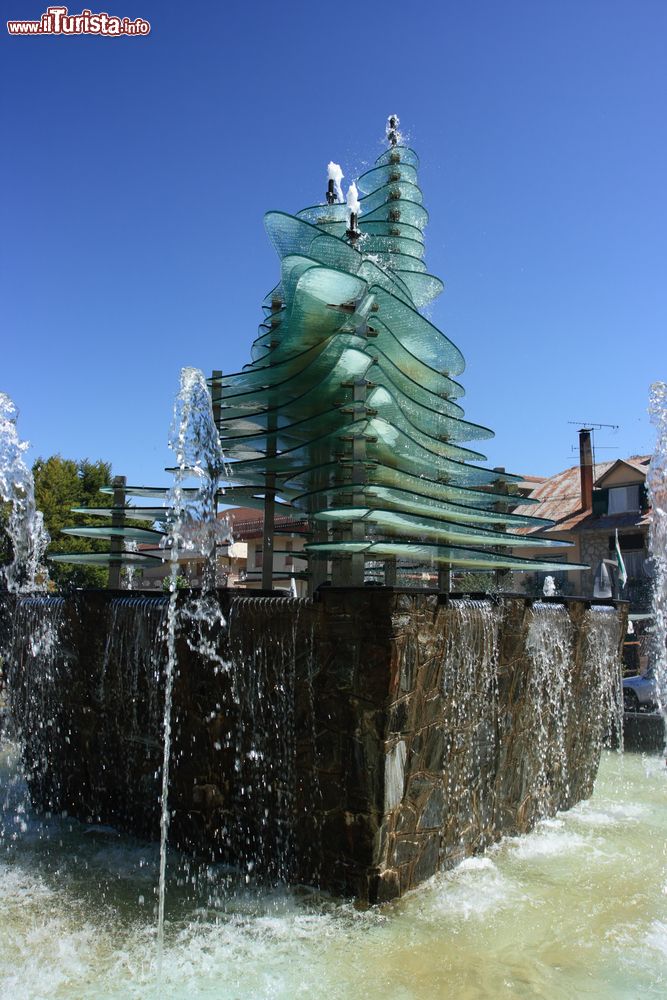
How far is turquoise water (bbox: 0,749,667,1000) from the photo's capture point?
473cm

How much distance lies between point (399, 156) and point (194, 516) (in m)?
6.70

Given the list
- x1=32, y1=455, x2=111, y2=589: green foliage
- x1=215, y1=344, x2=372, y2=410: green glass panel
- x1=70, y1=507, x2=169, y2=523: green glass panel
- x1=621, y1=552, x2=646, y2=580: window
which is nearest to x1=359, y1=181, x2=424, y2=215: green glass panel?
x1=215, y1=344, x2=372, y2=410: green glass panel

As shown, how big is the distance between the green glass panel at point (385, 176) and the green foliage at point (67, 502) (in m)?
22.0

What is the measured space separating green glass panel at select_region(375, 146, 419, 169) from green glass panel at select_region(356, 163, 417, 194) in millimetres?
60

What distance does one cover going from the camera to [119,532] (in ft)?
29.0

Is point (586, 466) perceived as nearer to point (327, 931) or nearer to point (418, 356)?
point (418, 356)

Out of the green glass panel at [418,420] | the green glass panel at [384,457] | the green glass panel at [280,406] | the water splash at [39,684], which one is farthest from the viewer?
the green glass panel at [280,406]

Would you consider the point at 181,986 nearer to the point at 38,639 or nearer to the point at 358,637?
the point at 358,637

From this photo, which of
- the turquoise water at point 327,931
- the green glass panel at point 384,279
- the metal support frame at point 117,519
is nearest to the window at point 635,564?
the green glass panel at point 384,279

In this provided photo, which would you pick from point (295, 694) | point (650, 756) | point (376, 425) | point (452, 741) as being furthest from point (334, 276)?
point (650, 756)

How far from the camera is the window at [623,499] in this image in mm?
27688

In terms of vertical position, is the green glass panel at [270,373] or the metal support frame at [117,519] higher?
the green glass panel at [270,373]

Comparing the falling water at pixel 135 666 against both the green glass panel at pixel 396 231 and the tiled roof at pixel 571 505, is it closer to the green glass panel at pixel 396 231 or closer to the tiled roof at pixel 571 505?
the green glass panel at pixel 396 231

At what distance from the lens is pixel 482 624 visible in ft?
23.6
